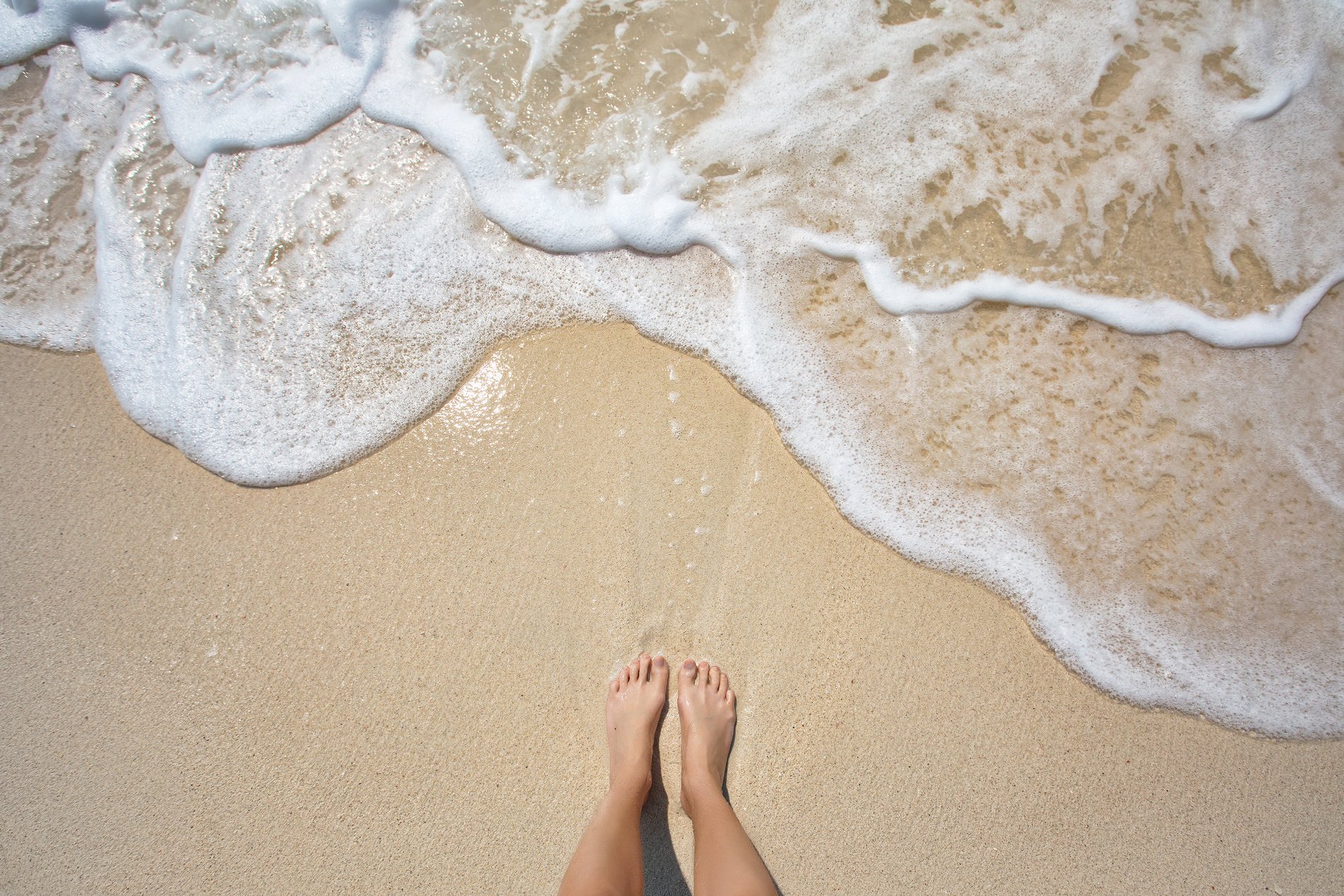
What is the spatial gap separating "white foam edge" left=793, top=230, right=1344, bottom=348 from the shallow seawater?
1 cm

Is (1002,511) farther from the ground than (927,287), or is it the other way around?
(927,287)

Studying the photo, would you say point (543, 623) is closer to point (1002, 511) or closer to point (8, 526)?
point (1002, 511)

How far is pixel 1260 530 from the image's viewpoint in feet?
6.29

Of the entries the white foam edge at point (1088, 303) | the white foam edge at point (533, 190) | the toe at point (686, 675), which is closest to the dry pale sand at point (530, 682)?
the toe at point (686, 675)

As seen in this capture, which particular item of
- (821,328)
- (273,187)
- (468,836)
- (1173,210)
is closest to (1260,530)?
(1173,210)

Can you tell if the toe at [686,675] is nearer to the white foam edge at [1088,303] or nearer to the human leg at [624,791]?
the human leg at [624,791]

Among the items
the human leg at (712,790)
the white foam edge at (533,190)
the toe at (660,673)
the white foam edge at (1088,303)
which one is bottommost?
the human leg at (712,790)

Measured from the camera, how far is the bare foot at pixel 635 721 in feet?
5.82

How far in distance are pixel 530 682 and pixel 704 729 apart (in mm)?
485

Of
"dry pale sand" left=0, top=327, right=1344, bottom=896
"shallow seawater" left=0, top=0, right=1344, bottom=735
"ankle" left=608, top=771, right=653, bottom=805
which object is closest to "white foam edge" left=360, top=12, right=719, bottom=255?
"shallow seawater" left=0, top=0, right=1344, bottom=735

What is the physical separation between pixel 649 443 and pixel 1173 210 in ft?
5.78

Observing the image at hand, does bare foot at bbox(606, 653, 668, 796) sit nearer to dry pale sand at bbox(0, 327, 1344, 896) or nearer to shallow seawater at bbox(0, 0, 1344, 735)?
dry pale sand at bbox(0, 327, 1344, 896)

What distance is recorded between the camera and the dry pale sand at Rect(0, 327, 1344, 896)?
1755 mm

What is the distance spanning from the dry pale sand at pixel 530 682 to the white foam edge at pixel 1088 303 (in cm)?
58
